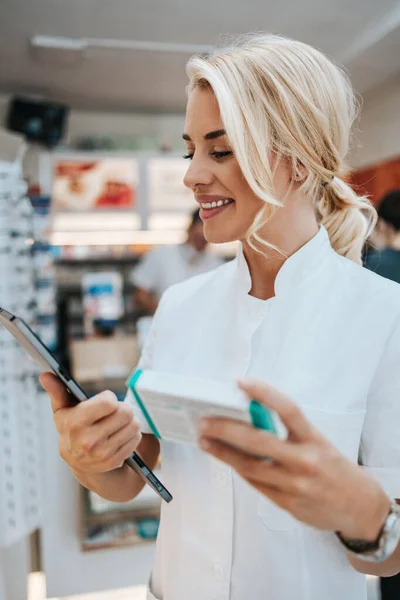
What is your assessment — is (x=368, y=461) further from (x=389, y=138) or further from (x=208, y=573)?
(x=389, y=138)

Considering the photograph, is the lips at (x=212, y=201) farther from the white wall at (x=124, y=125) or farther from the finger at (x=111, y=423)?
the white wall at (x=124, y=125)

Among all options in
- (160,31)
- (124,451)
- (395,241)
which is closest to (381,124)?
(160,31)

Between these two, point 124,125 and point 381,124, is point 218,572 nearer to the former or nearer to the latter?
point 381,124

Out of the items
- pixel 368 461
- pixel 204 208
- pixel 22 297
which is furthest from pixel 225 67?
pixel 22 297

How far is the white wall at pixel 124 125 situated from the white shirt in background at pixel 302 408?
4.91 metres

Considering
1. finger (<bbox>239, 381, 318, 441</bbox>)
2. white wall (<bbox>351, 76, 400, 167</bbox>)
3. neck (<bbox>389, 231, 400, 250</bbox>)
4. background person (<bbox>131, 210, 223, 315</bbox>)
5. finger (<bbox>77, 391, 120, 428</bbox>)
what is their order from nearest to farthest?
finger (<bbox>239, 381, 318, 441</bbox>) → finger (<bbox>77, 391, 120, 428</bbox>) → neck (<bbox>389, 231, 400, 250</bbox>) → background person (<bbox>131, 210, 223, 315</bbox>) → white wall (<bbox>351, 76, 400, 167</bbox>)

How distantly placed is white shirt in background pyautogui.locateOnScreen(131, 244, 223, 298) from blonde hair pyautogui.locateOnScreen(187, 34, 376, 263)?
2.94m

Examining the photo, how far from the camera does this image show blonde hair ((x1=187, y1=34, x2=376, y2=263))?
0.90 metres

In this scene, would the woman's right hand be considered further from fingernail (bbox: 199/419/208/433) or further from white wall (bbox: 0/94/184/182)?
white wall (bbox: 0/94/184/182)

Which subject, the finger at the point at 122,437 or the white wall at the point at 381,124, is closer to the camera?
the finger at the point at 122,437

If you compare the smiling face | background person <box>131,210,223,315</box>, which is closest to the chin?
the smiling face

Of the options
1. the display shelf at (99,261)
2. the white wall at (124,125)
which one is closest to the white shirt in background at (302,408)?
the display shelf at (99,261)

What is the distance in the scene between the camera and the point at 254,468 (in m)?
0.55

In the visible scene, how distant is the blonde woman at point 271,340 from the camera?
88cm
